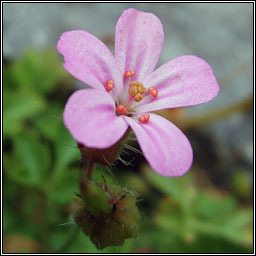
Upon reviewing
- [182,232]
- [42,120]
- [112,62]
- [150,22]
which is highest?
[150,22]

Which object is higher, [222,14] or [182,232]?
[222,14]

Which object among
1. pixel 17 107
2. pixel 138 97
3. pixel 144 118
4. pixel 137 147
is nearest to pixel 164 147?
pixel 144 118

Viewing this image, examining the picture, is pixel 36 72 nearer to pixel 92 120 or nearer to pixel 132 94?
pixel 132 94

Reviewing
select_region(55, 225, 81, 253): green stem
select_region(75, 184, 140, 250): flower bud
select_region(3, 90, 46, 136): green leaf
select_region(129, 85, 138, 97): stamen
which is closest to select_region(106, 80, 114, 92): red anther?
select_region(129, 85, 138, 97): stamen

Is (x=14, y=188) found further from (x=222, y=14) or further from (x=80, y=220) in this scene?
(x=222, y=14)

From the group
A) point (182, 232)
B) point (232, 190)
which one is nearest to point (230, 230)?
point (182, 232)

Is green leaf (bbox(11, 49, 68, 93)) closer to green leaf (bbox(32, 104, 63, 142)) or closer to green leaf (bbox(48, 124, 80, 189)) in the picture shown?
green leaf (bbox(32, 104, 63, 142))
